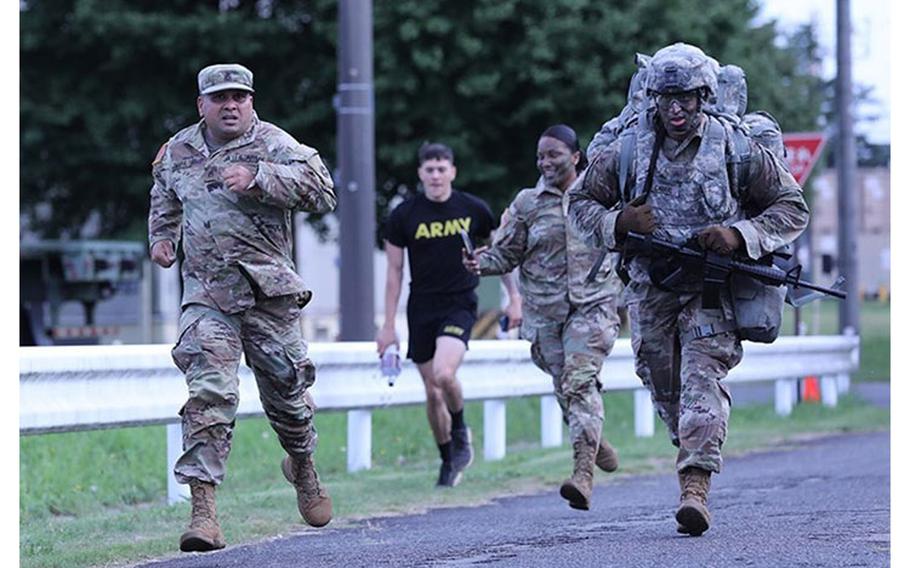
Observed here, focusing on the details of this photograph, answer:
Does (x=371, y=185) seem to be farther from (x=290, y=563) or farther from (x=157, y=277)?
(x=157, y=277)

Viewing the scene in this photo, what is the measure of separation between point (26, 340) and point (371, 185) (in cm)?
1602

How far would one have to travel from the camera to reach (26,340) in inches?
1180

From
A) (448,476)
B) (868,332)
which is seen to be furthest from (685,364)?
(868,332)

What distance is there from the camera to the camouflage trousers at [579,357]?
1013 cm

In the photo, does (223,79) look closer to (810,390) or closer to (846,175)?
(810,390)

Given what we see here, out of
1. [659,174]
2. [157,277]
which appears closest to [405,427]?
[659,174]

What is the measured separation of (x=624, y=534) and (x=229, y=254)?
212 centimetres

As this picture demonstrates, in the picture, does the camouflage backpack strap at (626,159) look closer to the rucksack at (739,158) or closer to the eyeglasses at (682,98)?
the rucksack at (739,158)

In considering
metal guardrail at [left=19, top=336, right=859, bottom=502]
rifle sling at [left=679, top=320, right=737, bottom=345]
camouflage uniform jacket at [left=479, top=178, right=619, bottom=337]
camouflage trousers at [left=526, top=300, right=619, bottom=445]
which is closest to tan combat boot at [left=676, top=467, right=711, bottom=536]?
rifle sling at [left=679, top=320, right=737, bottom=345]

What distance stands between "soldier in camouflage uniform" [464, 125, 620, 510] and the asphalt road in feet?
2.26

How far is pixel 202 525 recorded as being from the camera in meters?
7.61

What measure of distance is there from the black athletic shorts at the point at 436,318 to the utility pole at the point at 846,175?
1207 cm

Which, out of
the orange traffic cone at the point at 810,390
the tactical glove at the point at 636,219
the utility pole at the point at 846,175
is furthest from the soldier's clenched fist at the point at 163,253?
the utility pole at the point at 846,175
